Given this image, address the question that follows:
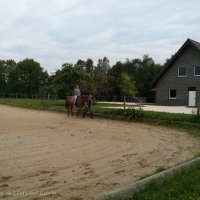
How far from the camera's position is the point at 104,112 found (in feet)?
71.1

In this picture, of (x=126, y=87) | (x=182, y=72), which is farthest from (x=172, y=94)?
(x=126, y=87)

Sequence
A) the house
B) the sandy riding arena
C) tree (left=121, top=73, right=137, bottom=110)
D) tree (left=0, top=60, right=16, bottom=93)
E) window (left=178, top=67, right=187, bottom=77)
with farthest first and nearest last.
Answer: tree (left=0, top=60, right=16, bottom=93) → tree (left=121, top=73, right=137, bottom=110) → window (left=178, top=67, right=187, bottom=77) → the house → the sandy riding arena

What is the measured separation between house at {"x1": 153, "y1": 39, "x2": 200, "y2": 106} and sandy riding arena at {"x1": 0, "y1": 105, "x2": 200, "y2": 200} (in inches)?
1040

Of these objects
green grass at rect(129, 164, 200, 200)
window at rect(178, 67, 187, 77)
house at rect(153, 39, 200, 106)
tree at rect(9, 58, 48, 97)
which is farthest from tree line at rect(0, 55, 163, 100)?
green grass at rect(129, 164, 200, 200)

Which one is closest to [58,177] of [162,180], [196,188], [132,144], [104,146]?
[162,180]

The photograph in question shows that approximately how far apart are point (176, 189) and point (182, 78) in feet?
115

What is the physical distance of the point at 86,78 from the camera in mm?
33719

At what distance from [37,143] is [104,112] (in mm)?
11382

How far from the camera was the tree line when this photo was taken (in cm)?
3325

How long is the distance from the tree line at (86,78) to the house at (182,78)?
20.1ft

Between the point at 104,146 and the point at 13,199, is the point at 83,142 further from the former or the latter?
the point at 13,199

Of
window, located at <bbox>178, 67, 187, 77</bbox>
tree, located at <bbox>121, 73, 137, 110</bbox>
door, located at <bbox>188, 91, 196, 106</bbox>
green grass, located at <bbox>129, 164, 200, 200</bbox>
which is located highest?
window, located at <bbox>178, 67, 187, 77</bbox>

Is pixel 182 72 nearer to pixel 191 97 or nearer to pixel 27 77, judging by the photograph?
pixel 191 97

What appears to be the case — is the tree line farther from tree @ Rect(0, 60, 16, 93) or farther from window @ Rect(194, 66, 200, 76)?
window @ Rect(194, 66, 200, 76)
